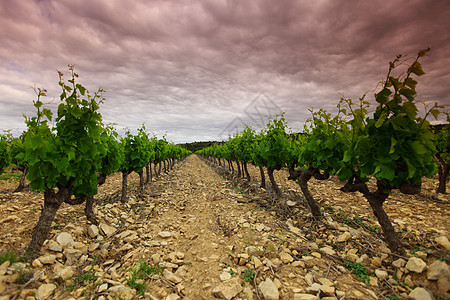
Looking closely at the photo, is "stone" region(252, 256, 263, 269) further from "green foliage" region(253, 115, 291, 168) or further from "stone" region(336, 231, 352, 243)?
"green foliage" region(253, 115, 291, 168)

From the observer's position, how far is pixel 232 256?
13.5 ft

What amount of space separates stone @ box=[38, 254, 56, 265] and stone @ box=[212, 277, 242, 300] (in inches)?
131

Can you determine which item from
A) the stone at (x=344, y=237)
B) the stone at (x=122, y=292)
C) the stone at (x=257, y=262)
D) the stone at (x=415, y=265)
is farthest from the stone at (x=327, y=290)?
the stone at (x=122, y=292)

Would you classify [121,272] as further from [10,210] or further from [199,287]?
[10,210]

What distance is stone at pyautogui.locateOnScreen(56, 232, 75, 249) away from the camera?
4.23m

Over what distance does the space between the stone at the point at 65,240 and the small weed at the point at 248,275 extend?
13.3 feet

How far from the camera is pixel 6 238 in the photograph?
418cm

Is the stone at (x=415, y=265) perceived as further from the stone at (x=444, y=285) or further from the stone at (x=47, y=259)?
the stone at (x=47, y=259)

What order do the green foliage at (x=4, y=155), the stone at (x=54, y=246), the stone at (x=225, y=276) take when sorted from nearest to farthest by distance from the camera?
the stone at (x=225, y=276), the stone at (x=54, y=246), the green foliage at (x=4, y=155)

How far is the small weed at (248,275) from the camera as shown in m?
3.33

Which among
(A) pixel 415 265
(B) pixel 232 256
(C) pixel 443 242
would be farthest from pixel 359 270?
(B) pixel 232 256

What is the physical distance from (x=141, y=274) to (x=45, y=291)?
1.43m

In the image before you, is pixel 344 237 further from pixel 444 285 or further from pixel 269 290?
pixel 269 290

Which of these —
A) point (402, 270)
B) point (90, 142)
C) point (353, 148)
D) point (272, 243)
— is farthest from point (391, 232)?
point (90, 142)
